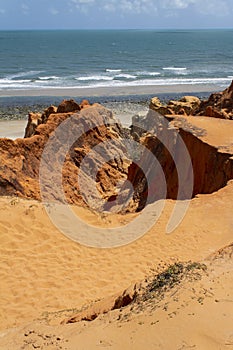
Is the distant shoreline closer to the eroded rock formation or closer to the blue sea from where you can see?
the blue sea

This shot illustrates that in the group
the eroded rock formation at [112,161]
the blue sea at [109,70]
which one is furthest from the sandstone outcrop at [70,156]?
the blue sea at [109,70]

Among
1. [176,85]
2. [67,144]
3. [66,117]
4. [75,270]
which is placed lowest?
[75,270]

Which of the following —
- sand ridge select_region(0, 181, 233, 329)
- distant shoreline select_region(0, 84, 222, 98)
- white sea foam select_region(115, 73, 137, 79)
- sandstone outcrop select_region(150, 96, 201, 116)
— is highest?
white sea foam select_region(115, 73, 137, 79)

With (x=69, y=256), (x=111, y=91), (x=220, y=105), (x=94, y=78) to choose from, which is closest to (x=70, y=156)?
(x=69, y=256)

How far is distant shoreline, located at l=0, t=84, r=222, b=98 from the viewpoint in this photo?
47969 millimetres

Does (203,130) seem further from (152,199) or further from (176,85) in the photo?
(176,85)

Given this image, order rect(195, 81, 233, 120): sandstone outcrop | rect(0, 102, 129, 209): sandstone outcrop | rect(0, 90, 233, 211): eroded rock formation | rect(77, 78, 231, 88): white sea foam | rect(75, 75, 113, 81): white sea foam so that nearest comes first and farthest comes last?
rect(0, 102, 129, 209): sandstone outcrop, rect(0, 90, 233, 211): eroded rock formation, rect(195, 81, 233, 120): sandstone outcrop, rect(77, 78, 231, 88): white sea foam, rect(75, 75, 113, 81): white sea foam

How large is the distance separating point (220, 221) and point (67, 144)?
767cm

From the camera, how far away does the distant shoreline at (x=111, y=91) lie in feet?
157

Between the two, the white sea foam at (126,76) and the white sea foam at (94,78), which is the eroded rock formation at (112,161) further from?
the white sea foam at (126,76)

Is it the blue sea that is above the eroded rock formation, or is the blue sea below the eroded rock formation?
above

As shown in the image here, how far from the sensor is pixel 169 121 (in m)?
16.0

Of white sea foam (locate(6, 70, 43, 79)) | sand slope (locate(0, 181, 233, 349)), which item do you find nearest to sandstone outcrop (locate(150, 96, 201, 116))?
sand slope (locate(0, 181, 233, 349))

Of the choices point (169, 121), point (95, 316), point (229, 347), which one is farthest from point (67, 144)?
point (229, 347)
